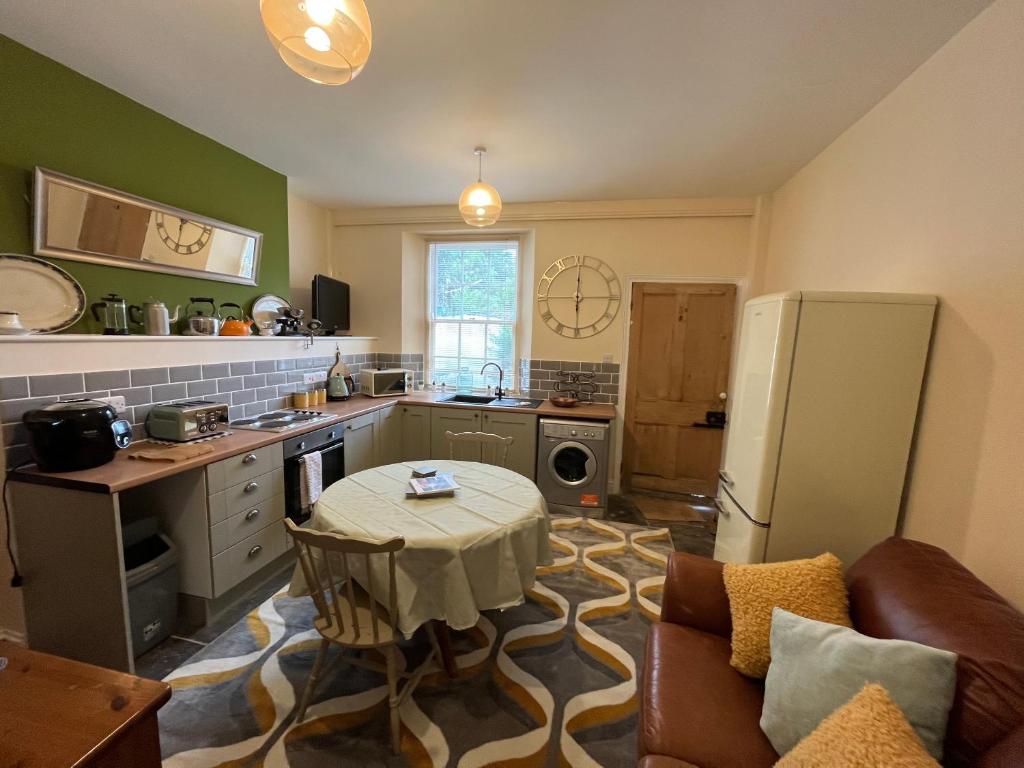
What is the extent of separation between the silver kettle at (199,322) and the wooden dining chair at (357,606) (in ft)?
5.87

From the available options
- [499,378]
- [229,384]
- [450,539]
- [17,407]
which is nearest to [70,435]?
[17,407]

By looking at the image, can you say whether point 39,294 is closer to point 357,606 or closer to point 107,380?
point 107,380

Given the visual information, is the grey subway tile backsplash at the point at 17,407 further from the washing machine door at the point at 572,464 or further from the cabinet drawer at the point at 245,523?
the washing machine door at the point at 572,464

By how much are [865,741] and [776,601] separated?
52 centimetres

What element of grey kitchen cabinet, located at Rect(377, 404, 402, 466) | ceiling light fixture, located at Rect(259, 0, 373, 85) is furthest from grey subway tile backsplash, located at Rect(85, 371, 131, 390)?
ceiling light fixture, located at Rect(259, 0, 373, 85)

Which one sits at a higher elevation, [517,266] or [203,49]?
[203,49]

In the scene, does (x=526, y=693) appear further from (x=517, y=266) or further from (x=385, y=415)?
(x=517, y=266)

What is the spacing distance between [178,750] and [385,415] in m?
2.38

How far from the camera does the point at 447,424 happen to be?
3662mm

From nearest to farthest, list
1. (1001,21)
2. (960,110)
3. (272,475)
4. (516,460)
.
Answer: (1001,21)
(960,110)
(272,475)
(516,460)

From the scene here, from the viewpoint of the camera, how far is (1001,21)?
4.57ft

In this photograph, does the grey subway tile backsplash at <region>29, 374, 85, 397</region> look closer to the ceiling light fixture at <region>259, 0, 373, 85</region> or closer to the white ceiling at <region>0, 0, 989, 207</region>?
the white ceiling at <region>0, 0, 989, 207</region>

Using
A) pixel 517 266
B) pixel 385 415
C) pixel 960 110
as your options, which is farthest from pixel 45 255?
pixel 960 110

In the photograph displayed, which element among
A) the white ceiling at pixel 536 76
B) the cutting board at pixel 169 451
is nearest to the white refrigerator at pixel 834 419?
the white ceiling at pixel 536 76
